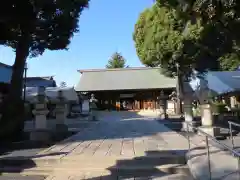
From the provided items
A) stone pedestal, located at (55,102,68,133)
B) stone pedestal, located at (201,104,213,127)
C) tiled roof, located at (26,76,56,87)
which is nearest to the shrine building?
tiled roof, located at (26,76,56,87)

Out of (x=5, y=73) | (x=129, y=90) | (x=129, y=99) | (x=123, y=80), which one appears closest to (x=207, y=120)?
(x=5, y=73)

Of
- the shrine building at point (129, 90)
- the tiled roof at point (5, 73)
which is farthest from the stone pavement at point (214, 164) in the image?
the shrine building at point (129, 90)

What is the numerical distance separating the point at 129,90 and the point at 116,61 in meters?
26.3

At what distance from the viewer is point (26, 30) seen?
41.1 feet

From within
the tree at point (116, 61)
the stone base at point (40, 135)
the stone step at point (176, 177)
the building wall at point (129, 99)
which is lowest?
the stone step at point (176, 177)

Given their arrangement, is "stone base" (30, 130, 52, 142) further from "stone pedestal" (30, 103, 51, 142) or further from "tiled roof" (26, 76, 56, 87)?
"tiled roof" (26, 76, 56, 87)

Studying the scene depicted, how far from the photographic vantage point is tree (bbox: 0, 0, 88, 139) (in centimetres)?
1152

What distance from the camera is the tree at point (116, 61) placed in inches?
2394

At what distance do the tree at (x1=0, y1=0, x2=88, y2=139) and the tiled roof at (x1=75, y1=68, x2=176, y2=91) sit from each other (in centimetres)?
2150

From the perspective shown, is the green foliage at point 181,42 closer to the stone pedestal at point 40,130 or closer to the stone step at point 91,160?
the stone step at point 91,160

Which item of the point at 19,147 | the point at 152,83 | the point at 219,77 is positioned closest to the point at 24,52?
the point at 19,147

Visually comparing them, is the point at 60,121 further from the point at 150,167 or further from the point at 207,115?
the point at 150,167

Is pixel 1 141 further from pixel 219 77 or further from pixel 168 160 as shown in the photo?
pixel 219 77

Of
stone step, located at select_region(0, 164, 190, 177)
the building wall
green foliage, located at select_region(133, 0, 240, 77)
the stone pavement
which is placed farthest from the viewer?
the building wall
